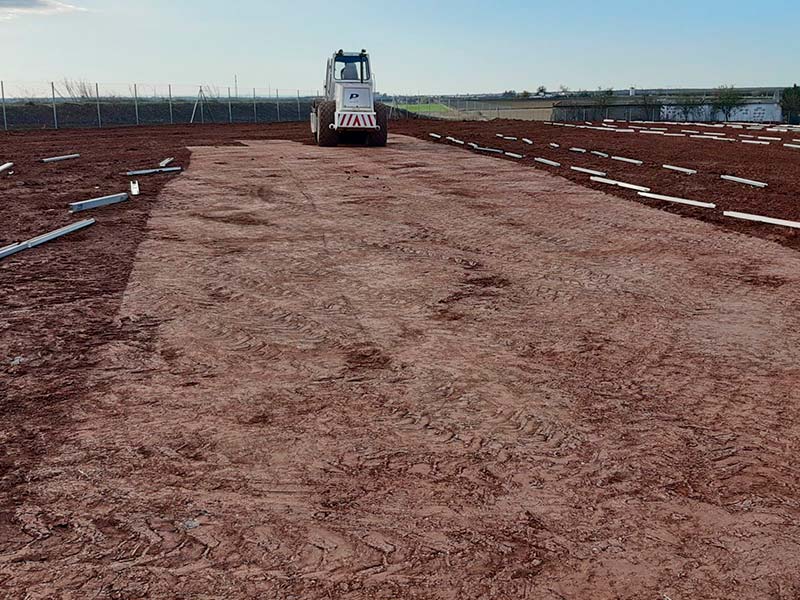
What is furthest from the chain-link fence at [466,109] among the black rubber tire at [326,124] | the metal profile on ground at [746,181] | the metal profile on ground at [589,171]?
the metal profile on ground at [746,181]

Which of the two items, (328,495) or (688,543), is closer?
(688,543)

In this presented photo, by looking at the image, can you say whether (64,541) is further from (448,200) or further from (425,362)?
(448,200)

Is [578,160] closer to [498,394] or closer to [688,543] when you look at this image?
[498,394]

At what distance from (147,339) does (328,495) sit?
9.71 feet

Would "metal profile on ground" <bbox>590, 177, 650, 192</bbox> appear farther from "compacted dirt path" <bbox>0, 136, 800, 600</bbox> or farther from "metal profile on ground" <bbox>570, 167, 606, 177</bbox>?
"compacted dirt path" <bbox>0, 136, 800, 600</bbox>

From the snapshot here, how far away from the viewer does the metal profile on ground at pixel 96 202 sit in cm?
1221

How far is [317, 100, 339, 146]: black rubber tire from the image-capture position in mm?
24641

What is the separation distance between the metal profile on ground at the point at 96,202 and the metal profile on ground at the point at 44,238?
3.75 feet

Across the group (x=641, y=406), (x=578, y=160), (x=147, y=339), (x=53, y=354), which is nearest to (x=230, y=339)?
(x=147, y=339)

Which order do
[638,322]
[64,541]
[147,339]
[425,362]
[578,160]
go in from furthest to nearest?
[578,160], [638,322], [147,339], [425,362], [64,541]

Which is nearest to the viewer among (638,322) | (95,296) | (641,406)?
(641,406)

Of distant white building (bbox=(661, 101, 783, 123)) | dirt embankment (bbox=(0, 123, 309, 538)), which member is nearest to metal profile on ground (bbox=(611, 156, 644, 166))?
dirt embankment (bbox=(0, 123, 309, 538))

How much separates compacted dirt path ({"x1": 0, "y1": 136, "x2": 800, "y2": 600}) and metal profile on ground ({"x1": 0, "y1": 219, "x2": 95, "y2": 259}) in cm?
190

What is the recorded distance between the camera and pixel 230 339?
6.23 m
